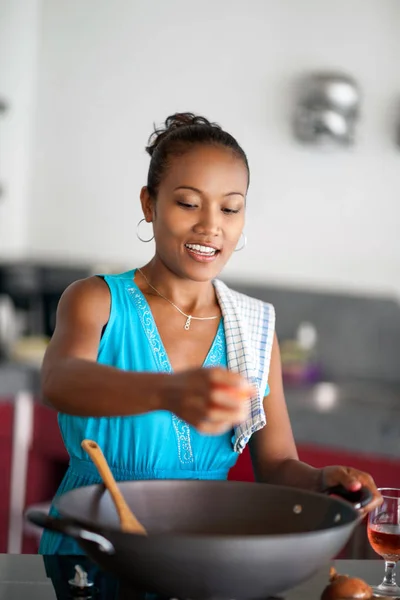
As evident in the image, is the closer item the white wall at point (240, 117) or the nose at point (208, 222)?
the nose at point (208, 222)

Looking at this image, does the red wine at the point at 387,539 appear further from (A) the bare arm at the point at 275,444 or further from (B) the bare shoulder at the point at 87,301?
(B) the bare shoulder at the point at 87,301

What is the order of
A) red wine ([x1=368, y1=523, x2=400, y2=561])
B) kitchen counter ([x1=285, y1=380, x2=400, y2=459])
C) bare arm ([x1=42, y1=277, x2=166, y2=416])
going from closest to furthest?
bare arm ([x1=42, y1=277, x2=166, y2=416]) → red wine ([x1=368, y1=523, x2=400, y2=561]) → kitchen counter ([x1=285, y1=380, x2=400, y2=459])

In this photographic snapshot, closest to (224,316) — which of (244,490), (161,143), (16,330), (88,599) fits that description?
(161,143)

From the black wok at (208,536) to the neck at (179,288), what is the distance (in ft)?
1.53

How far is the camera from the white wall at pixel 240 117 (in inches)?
149

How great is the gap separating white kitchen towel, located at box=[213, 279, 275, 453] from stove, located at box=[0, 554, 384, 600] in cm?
28

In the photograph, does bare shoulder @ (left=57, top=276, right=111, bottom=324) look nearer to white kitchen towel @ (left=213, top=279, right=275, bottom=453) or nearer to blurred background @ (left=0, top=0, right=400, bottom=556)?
white kitchen towel @ (left=213, top=279, right=275, bottom=453)

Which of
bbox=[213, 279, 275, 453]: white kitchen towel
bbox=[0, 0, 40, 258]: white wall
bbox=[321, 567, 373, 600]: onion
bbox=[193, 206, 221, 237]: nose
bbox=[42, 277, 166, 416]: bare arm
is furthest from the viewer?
bbox=[0, 0, 40, 258]: white wall

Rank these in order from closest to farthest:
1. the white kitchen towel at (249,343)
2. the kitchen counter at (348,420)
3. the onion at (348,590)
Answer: the onion at (348,590) → the white kitchen towel at (249,343) → the kitchen counter at (348,420)

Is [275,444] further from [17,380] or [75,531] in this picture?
[17,380]

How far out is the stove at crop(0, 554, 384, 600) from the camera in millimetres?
1294

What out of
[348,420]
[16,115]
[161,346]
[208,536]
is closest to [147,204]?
[161,346]

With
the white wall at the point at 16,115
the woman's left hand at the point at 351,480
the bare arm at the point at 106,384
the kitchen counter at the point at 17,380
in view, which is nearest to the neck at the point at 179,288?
the bare arm at the point at 106,384

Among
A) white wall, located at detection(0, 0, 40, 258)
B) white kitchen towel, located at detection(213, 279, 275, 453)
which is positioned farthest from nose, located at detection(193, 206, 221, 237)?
white wall, located at detection(0, 0, 40, 258)
